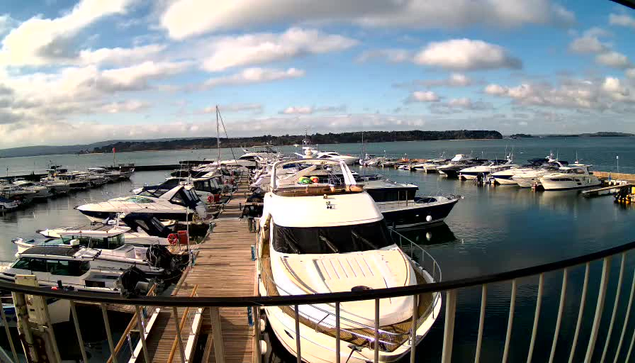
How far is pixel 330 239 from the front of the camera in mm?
8781

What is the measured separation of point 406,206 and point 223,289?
15867 millimetres

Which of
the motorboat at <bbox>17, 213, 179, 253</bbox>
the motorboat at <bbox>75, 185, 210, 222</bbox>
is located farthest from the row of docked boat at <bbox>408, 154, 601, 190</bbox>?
the motorboat at <bbox>17, 213, 179, 253</bbox>

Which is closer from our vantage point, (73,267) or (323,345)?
(323,345)

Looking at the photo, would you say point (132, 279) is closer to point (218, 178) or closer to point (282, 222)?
point (282, 222)

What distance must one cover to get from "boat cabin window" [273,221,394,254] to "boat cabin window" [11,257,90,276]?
8.39m

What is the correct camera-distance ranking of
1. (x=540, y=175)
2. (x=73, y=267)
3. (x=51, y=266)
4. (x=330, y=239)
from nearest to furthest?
(x=330, y=239) < (x=51, y=266) < (x=73, y=267) < (x=540, y=175)

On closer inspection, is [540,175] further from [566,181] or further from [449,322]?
[449,322]

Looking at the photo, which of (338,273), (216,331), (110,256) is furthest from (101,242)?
(216,331)

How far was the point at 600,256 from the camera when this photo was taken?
247cm

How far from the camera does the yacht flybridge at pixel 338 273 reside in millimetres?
6312

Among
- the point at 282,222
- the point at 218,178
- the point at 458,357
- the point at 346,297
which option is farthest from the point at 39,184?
the point at 346,297

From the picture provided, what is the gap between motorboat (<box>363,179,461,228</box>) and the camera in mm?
23750

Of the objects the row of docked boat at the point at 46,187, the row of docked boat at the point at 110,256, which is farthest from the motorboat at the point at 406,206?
the row of docked boat at the point at 46,187

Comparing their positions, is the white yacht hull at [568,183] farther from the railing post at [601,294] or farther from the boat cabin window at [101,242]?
the railing post at [601,294]
